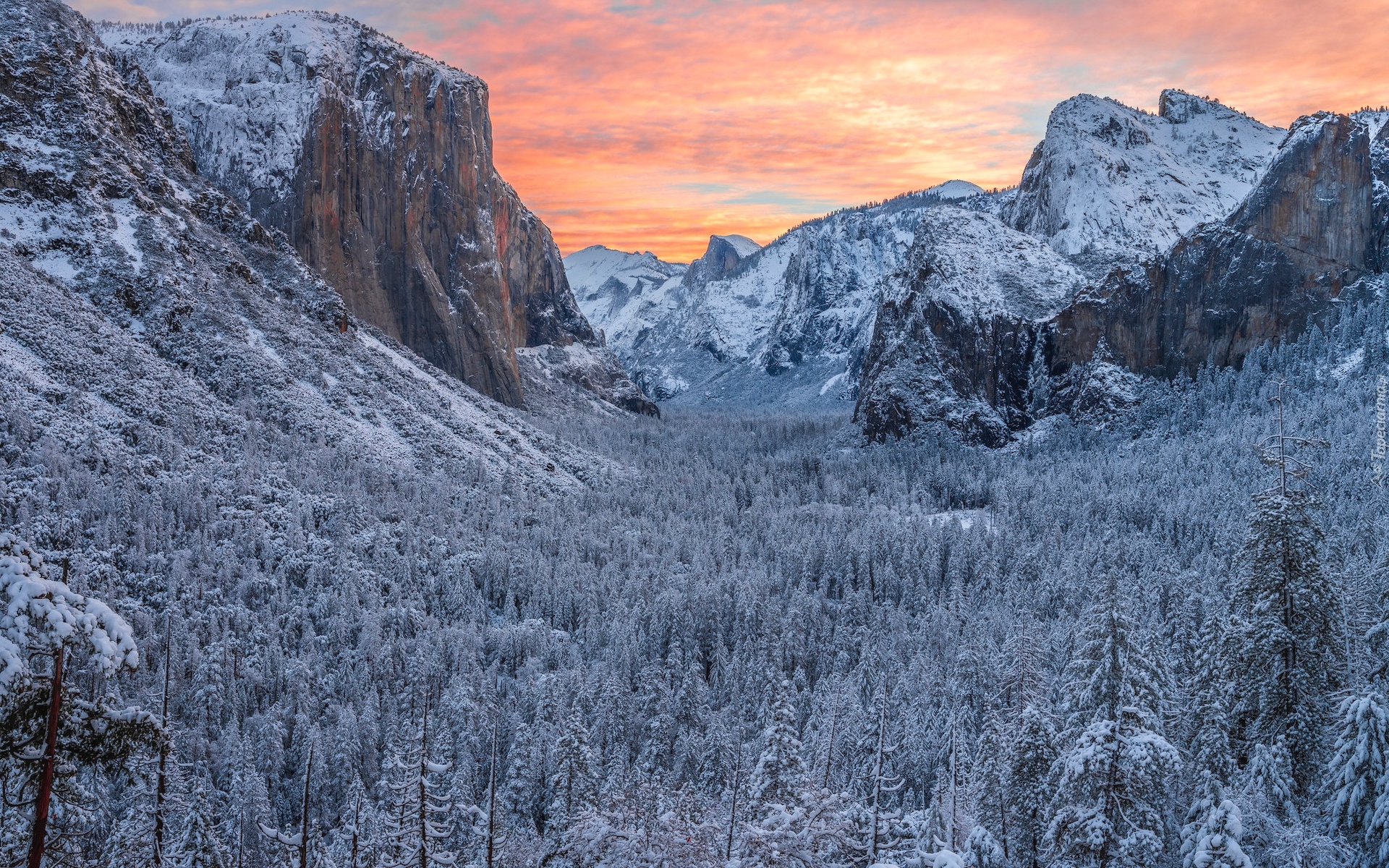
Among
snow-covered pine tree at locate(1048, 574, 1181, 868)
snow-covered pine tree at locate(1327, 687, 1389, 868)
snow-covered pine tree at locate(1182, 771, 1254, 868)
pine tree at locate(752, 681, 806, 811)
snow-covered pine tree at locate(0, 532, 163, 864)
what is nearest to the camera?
snow-covered pine tree at locate(0, 532, 163, 864)

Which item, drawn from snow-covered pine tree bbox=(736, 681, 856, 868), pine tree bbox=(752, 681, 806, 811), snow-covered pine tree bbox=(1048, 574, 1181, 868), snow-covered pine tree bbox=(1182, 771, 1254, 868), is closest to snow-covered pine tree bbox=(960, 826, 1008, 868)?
snow-covered pine tree bbox=(1048, 574, 1181, 868)

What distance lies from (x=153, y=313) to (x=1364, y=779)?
475ft

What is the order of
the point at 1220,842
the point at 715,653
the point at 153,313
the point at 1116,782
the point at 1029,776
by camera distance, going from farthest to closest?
the point at 153,313 → the point at 715,653 → the point at 1029,776 → the point at 1116,782 → the point at 1220,842

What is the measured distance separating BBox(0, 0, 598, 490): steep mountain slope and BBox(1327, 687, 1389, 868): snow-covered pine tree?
11797 cm

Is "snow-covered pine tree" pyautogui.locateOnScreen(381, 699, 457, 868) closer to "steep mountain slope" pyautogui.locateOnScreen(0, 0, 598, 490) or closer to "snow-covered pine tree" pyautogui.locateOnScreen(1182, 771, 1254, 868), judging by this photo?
"snow-covered pine tree" pyautogui.locateOnScreen(1182, 771, 1254, 868)

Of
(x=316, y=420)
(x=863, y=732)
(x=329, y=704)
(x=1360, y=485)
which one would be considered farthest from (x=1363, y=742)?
(x=316, y=420)

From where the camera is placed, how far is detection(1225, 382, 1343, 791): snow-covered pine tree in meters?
24.1

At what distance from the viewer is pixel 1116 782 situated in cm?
2114

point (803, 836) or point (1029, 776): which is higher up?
point (803, 836)

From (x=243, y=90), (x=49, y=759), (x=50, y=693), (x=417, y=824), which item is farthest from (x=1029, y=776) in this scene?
(x=243, y=90)

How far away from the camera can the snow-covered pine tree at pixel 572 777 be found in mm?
50062

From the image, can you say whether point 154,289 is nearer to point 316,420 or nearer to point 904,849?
point 316,420

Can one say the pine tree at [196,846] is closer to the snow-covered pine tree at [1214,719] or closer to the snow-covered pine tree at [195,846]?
the snow-covered pine tree at [195,846]

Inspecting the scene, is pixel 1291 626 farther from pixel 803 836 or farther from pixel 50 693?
pixel 50 693
